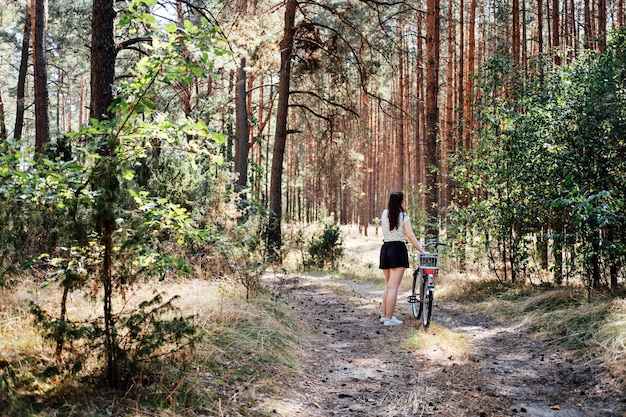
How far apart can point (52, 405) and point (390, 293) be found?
5.11m

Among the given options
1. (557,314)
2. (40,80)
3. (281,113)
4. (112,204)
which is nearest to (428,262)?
(557,314)

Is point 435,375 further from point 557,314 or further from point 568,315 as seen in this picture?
point 557,314

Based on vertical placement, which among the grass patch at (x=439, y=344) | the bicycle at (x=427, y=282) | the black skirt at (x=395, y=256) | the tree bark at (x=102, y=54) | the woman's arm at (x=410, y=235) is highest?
the tree bark at (x=102, y=54)

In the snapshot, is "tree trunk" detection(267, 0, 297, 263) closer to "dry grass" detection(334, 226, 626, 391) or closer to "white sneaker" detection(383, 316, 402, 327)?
"dry grass" detection(334, 226, 626, 391)

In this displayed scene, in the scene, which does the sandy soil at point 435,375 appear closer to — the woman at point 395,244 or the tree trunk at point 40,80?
the woman at point 395,244

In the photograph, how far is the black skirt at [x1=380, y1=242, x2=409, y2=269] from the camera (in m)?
7.12

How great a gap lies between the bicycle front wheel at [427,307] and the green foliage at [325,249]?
8586 millimetres

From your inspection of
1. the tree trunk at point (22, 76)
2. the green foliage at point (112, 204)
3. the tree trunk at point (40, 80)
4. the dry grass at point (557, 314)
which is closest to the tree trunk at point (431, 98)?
the dry grass at point (557, 314)

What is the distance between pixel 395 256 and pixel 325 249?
8678 mm

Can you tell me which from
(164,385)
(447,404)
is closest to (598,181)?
(447,404)

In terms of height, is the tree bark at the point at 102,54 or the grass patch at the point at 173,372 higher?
the tree bark at the point at 102,54

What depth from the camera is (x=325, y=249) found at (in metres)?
15.8

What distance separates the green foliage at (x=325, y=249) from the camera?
15.7 m

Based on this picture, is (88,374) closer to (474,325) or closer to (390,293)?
(390,293)
